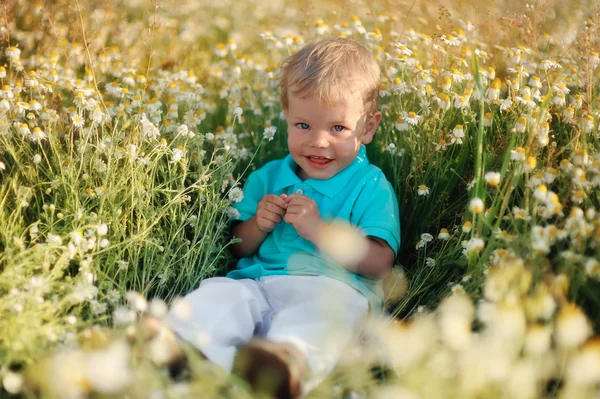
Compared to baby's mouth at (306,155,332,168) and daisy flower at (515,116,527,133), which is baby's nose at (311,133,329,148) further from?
daisy flower at (515,116,527,133)

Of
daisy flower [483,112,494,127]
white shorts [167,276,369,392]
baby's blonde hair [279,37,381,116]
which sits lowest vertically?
white shorts [167,276,369,392]

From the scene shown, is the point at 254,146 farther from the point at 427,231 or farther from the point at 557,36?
the point at 557,36

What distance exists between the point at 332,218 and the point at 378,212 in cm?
20

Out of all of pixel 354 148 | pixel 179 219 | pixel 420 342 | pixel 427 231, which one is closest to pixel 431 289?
pixel 427 231

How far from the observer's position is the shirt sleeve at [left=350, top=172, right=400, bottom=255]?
2639 mm

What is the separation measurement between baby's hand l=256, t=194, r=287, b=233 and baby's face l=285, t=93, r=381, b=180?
0.19 meters

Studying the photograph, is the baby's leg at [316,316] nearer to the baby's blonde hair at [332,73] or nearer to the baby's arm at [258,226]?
the baby's arm at [258,226]

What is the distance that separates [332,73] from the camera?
2674 mm

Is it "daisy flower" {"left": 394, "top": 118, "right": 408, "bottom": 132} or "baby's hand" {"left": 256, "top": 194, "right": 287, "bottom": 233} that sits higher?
"daisy flower" {"left": 394, "top": 118, "right": 408, "bottom": 132}

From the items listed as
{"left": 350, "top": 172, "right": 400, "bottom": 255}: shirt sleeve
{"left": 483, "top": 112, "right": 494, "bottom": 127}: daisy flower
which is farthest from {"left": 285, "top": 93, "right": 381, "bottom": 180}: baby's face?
{"left": 483, "top": 112, "right": 494, "bottom": 127}: daisy flower

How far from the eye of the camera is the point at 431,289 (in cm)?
290

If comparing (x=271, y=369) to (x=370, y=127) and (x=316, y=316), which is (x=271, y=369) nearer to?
(x=316, y=316)

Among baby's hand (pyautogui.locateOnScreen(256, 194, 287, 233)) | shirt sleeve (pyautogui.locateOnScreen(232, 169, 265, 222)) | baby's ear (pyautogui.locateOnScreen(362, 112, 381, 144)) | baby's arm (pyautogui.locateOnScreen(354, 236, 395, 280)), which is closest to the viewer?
baby's arm (pyautogui.locateOnScreen(354, 236, 395, 280))

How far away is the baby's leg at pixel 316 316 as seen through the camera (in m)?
2.10
